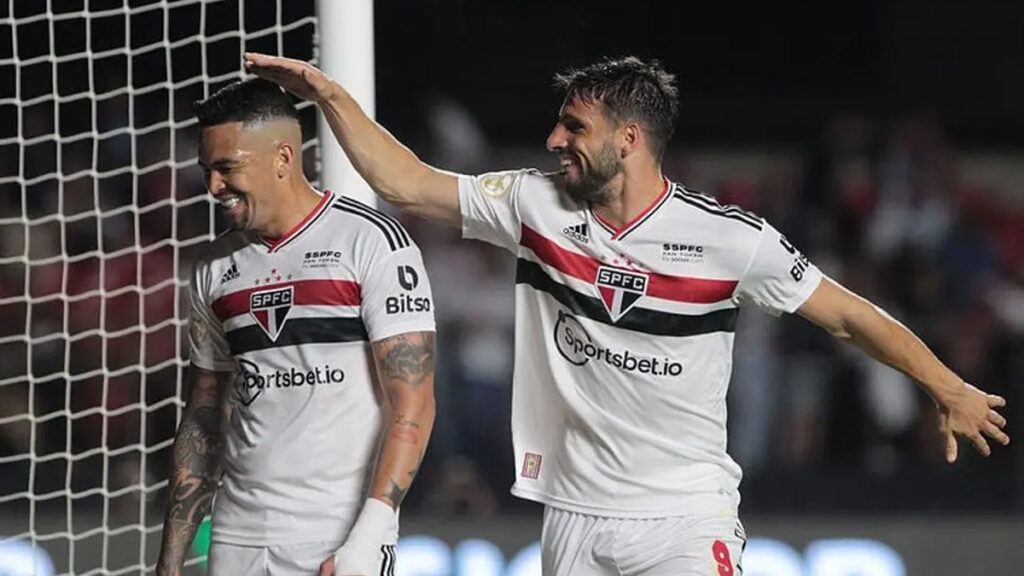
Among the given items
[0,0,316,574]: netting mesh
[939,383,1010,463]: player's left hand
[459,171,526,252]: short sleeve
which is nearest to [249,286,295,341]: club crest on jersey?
[459,171,526,252]: short sleeve

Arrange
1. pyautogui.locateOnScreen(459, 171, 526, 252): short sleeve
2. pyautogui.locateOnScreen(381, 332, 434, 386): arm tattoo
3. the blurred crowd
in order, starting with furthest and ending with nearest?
the blurred crowd, pyautogui.locateOnScreen(459, 171, 526, 252): short sleeve, pyautogui.locateOnScreen(381, 332, 434, 386): arm tattoo

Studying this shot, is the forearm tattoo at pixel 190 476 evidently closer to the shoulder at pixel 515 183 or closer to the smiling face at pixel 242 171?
the smiling face at pixel 242 171

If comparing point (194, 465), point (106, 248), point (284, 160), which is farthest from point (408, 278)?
point (106, 248)

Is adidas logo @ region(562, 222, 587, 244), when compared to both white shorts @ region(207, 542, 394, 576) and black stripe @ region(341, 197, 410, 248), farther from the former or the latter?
white shorts @ region(207, 542, 394, 576)

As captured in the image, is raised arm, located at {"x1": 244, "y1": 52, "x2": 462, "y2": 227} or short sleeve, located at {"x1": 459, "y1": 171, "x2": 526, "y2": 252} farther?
short sleeve, located at {"x1": 459, "y1": 171, "x2": 526, "y2": 252}

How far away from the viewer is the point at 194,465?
4387mm

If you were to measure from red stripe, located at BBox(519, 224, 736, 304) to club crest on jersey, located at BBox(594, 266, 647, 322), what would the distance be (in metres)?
0.02

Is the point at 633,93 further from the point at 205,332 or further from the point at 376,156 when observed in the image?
the point at 205,332

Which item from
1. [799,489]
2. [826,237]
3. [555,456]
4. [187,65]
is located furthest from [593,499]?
[187,65]

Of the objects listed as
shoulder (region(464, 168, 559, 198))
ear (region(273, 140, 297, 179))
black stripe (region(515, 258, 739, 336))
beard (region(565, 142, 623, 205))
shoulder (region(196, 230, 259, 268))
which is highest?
ear (region(273, 140, 297, 179))

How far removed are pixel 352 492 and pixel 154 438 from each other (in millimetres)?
4849

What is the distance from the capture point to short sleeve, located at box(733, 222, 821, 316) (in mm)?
4594

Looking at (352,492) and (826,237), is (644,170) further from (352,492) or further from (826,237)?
(826,237)

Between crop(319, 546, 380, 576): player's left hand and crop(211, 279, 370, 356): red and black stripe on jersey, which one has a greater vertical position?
crop(211, 279, 370, 356): red and black stripe on jersey
